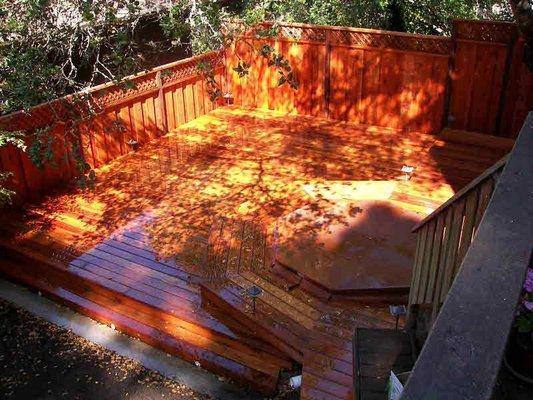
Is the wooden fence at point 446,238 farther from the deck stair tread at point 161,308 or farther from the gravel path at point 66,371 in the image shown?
the gravel path at point 66,371

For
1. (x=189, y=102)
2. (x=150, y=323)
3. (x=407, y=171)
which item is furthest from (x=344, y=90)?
(x=150, y=323)

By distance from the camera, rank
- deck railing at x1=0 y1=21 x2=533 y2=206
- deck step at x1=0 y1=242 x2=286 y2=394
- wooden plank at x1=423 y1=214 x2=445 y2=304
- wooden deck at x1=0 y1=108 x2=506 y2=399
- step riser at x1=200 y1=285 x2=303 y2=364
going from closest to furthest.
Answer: wooden plank at x1=423 y1=214 x2=445 y2=304 < step riser at x1=200 y1=285 x2=303 y2=364 < deck step at x1=0 y1=242 x2=286 y2=394 < wooden deck at x1=0 y1=108 x2=506 y2=399 < deck railing at x1=0 y1=21 x2=533 y2=206

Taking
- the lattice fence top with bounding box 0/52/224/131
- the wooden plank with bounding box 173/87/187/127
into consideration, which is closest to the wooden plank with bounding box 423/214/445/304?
the lattice fence top with bounding box 0/52/224/131

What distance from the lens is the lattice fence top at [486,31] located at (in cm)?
758

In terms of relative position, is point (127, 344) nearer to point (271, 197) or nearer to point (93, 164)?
point (271, 197)

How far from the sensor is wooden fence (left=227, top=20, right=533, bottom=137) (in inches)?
309

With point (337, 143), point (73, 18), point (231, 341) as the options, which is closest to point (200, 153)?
point (337, 143)

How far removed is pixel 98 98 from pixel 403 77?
464cm

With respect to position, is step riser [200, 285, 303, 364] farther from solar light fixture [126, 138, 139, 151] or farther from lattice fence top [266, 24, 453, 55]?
lattice fence top [266, 24, 453, 55]

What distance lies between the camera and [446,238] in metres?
2.69

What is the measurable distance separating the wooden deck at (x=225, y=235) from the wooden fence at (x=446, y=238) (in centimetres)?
148

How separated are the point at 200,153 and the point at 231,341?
413cm

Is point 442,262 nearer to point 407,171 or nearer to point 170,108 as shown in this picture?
point 407,171

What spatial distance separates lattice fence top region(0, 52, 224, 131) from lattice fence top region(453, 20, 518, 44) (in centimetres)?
400
